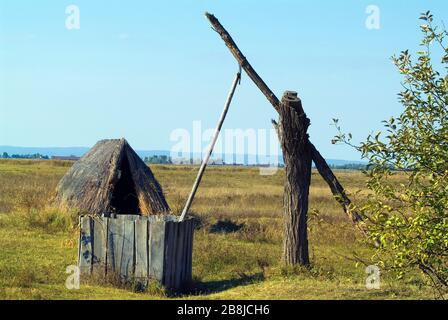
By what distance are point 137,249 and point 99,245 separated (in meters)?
0.69

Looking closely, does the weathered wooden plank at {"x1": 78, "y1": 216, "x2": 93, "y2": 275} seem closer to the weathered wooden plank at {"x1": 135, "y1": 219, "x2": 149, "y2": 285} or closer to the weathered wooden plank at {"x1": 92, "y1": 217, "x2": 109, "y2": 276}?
the weathered wooden plank at {"x1": 92, "y1": 217, "x2": 109, "y2": 276}

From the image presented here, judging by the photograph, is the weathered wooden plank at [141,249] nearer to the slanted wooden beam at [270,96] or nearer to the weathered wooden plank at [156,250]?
the weathered wooden plank at [156,250]

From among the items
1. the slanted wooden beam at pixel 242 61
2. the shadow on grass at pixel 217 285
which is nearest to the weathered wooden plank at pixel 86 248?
the shadow on grass at pixel 217 285

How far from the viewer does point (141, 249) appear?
36.9 ft

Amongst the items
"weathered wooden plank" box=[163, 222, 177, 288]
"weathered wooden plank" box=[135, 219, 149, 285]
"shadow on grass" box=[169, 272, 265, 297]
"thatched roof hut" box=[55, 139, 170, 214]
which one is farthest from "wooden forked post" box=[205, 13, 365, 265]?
"thatched roof hut" box=[55, 139, 170, 214]

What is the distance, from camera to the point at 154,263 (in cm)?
1115

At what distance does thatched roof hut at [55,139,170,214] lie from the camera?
17469 millimetres

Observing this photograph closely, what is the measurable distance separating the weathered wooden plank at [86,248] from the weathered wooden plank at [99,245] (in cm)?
7

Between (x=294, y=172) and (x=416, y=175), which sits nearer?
(x=416, y=175)

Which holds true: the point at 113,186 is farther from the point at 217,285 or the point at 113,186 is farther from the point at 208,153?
the point at 208,153

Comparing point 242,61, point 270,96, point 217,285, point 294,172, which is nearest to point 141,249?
point 217,285

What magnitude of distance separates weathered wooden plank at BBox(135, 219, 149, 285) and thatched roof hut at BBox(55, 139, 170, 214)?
222 inches

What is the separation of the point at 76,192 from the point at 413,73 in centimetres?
1212
